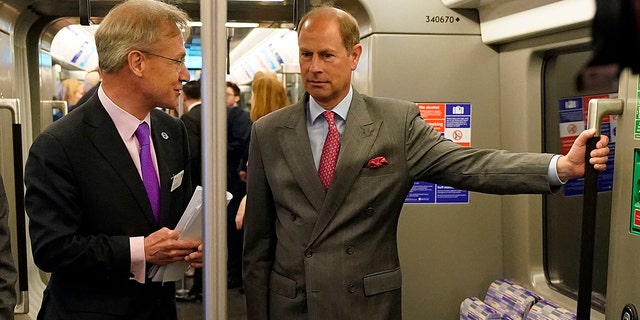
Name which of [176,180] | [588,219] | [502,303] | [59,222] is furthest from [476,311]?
[59,222]

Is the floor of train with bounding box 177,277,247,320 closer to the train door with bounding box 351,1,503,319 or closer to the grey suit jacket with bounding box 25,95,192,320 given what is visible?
the train door with bounding box 351,1,503,319

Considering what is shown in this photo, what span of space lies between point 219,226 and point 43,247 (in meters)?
0.75

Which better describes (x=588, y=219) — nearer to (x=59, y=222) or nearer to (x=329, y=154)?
(x=329, y=154)

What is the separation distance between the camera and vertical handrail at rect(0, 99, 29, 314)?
3.98 metres

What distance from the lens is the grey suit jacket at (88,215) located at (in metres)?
2.09

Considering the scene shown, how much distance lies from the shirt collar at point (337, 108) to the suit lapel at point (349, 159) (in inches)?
1.2

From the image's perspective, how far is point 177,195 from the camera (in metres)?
2.40

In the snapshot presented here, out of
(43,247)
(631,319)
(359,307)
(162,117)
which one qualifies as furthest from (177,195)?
(631,319)

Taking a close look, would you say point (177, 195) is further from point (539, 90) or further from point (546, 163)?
point (539, 90)

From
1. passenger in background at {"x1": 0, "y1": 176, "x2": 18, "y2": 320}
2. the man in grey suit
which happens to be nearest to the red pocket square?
the man in grey suit

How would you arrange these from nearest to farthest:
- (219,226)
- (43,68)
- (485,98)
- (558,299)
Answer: (219,226) < (558,299) < (485,98) < (43,68)

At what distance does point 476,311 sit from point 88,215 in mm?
2379

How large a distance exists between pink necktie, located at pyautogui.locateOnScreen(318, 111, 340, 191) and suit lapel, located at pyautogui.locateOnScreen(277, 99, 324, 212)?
0.16 ft

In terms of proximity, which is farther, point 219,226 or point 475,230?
point 475,230
